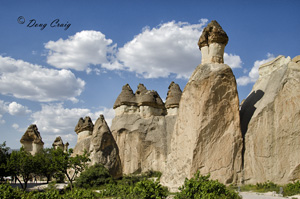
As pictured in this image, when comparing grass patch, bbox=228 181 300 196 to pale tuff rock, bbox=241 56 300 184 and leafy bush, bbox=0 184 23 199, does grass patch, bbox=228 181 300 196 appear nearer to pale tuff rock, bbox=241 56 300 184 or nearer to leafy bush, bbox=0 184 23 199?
pale tuff rock, bbox=241 56 300 184

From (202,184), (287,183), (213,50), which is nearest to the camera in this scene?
(202,184)

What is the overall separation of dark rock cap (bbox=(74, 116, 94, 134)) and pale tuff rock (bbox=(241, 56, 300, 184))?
18730mm

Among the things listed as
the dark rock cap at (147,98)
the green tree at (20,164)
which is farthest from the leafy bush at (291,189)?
the dark rock cap at (147,98)

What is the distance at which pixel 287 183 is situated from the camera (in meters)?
14.3

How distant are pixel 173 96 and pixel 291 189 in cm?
2310

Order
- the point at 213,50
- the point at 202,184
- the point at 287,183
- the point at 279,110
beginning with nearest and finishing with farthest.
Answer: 1. the point at 202,184
2. the point at 287,183
3. the point at 279,110
4. the point at 213,50

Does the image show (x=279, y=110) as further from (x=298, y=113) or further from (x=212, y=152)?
(x=212, y=152)

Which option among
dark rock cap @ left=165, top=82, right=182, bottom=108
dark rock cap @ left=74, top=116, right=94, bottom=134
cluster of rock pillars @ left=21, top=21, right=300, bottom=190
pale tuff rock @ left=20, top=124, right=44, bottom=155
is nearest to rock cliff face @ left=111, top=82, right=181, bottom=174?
dark rock cap @ left=165, top=82, right=182, bottom=108

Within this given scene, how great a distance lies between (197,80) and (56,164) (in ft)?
35.2

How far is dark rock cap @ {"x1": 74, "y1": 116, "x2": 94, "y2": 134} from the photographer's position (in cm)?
3136

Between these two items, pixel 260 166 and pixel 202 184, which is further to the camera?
pixel 260 166

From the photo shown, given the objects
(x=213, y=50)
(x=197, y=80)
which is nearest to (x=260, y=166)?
(x=197, y=80)

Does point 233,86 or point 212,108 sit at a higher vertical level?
point 233,86

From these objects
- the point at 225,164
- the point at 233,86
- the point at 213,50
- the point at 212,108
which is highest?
the point at 213,50
